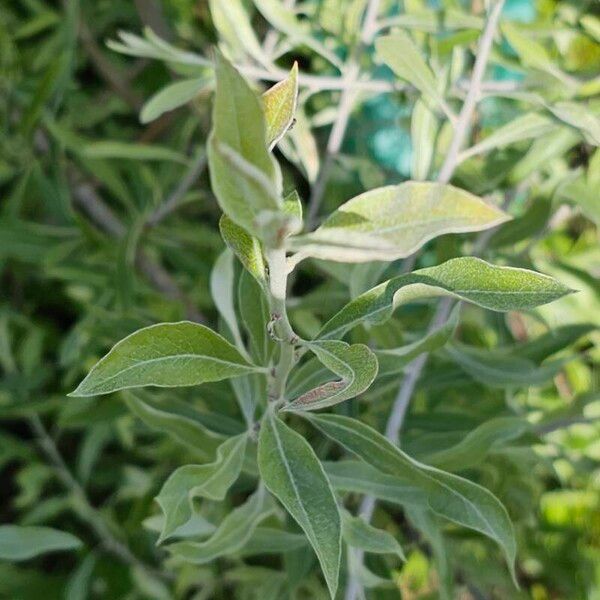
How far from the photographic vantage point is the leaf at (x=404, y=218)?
1.22 feet

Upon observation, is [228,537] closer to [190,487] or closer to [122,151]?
[190,487]

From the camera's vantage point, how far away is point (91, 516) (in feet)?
3.55

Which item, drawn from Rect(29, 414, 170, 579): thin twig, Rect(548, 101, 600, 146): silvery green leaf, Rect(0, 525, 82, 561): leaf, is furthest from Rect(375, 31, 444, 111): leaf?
Rect(29, 414, 170, 579): thin twig

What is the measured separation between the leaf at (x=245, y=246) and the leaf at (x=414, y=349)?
158 mm

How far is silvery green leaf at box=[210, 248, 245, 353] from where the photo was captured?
0.62 meters

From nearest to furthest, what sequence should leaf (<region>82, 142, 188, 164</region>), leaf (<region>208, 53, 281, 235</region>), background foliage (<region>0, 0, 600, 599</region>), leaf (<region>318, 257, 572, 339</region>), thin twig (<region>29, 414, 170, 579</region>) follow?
1. leaf (<region>208, 53, 281, 235</region>)
2. leaf (<region>318, 257, 572, 339</region>)
3. background foliage (<region>0, 0, 600, 599</region>)
4. leaf (<region>82, 142, 188, 164</region>)
5. thin twig (<region>29, 414, 170, 579</region>)

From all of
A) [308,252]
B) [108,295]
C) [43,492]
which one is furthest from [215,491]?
[43,492]

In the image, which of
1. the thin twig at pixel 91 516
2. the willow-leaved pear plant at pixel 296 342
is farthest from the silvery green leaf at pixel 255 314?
the thin twig at pixel 91 516

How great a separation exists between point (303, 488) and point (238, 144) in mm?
245

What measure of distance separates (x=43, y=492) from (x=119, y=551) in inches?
13.2

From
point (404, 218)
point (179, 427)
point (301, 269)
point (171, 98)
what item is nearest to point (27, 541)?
point (179, 427)

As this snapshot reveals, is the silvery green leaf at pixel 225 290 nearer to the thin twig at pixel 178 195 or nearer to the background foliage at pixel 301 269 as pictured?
the background foliage at pixel 301 269

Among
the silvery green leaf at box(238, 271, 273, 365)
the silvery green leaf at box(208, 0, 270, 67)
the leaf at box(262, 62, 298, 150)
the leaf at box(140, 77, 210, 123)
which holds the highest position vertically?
the leaf at box(262, 62, 298, 150)

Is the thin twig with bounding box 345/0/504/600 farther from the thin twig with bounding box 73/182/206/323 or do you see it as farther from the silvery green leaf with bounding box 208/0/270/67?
the thin twig with bounding box 73/182/206/323
